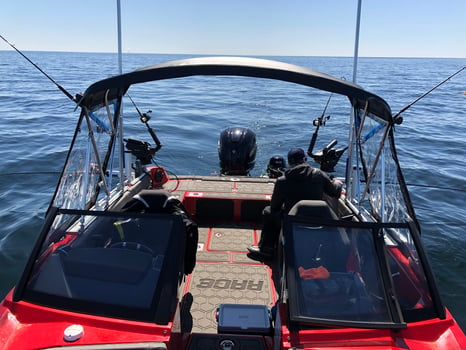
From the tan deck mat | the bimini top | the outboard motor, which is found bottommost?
the tan deck mat

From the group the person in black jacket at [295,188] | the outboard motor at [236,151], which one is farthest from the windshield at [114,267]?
the outboard motor at [236,151]

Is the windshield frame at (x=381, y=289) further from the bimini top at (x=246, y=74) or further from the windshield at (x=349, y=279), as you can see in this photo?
Answer: the bimini top at (x=246, y=74)

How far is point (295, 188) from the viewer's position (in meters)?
4.23

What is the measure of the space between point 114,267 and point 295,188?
6.96 feet

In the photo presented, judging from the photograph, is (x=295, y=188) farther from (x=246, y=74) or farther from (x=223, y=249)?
(x=246, y=74)

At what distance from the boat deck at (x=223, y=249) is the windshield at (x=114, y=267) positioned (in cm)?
86

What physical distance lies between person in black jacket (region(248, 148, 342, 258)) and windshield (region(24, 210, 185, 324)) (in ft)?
5.47

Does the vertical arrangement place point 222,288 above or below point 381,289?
below

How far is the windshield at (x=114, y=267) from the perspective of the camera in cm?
265

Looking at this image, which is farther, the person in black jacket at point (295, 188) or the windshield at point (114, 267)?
the person in black jacket at point (295, 188)

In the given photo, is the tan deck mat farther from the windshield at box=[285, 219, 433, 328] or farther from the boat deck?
the windshield at box=[285, 219, 433, 328]

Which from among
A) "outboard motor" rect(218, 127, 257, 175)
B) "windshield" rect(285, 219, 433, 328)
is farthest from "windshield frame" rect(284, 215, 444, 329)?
"outboard motor" rect(218, 127, 257, 175)

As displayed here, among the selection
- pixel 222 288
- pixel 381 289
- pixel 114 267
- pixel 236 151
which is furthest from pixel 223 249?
pixel 236 151

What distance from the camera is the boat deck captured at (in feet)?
12.7
